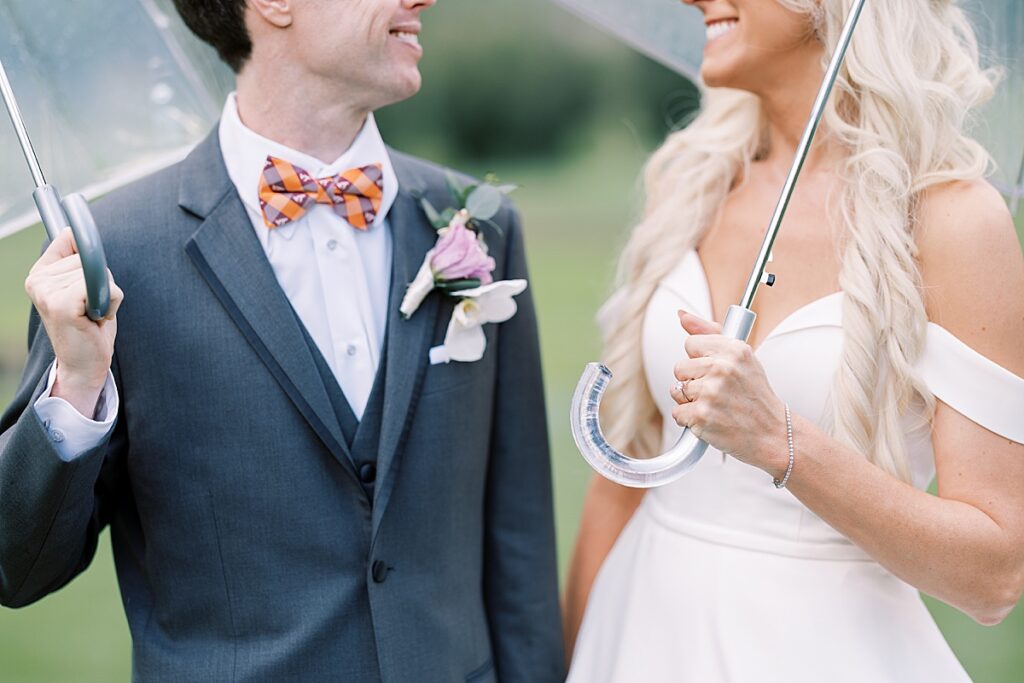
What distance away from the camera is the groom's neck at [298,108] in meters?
2.56

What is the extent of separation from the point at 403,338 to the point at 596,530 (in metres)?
0.83

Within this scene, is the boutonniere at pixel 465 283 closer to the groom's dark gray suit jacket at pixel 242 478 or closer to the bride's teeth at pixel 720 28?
the groom's dark gray suit jacket at pixel 242 478

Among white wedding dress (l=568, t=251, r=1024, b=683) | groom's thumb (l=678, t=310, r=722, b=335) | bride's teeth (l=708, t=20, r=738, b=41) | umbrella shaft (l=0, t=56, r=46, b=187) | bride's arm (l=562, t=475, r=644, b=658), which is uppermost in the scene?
umbrella shaft (l=0, t=56, r=46, b=187)

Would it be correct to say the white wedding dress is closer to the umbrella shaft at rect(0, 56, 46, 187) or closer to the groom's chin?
the groom's chin

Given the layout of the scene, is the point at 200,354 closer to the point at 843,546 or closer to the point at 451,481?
the point at 451,481

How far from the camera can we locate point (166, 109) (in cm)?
278

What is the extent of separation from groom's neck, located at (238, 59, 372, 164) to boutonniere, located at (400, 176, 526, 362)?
256mm

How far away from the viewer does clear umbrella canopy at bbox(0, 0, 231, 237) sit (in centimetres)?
236

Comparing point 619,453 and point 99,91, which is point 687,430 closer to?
point 619,453

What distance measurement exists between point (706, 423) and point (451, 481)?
64cm

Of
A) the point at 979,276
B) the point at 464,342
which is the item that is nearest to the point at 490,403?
the point at 464,342

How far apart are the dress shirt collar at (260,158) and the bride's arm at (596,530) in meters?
0.90

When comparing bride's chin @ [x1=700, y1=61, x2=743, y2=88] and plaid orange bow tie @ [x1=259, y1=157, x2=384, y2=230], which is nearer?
plaid orange bow tie @ [x1=259, y1=157, x2=384, y2=230]

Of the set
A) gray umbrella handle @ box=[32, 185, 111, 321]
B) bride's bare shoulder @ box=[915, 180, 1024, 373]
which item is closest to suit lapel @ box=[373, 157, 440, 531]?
gray umbrella handle @ box=[32, 185, 111, 321]
